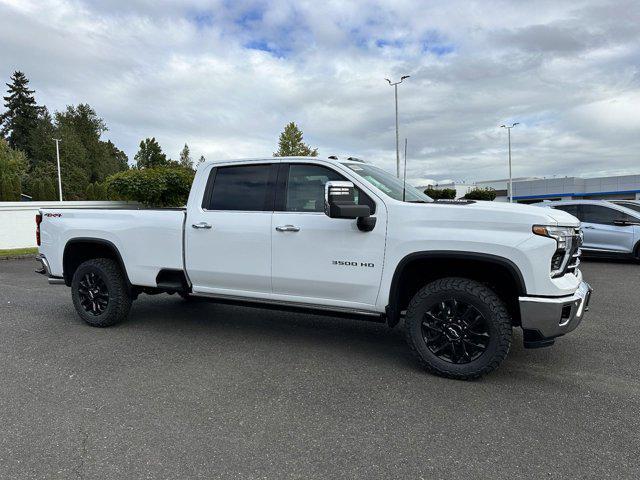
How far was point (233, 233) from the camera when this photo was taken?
466 centimetres

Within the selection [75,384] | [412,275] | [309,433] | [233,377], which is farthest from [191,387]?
[412,275]

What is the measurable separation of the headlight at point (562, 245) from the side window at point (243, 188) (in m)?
2.47

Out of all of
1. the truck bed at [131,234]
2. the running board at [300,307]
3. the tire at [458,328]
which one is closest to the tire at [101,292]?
the truck bed at [131,234]

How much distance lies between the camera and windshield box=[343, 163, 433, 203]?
4.31 meters

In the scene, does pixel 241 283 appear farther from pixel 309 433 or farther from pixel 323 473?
pixel 323 473

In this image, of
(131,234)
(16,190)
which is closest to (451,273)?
(131,234)

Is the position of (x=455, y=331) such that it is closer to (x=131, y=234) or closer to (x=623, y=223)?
(x=131, y=234)

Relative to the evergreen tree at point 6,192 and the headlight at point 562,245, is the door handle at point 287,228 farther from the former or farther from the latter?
the evergreen tree at point 6,192

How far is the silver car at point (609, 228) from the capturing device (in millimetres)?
10812

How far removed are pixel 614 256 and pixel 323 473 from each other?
1106 centimetres

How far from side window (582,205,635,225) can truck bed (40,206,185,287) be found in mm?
10190

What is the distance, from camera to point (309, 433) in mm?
2990

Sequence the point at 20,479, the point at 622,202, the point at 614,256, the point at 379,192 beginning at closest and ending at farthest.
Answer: the point at 20,479, the point at 379,192, the point at 614,256, the point at 622,202

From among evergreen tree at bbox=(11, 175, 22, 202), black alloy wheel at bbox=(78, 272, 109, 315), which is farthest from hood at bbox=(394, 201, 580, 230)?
evergreen tree at bbox=(11, 175, 22, 202)
